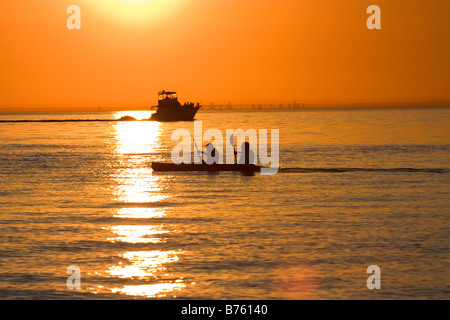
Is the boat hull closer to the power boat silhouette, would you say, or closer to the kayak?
the power boat silhouette

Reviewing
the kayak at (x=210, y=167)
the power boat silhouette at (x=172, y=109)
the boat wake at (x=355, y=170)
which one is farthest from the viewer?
the power boat silhouette at (x=172, y=109)

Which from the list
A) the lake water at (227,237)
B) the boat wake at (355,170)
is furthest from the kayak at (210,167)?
the boat wake at (355,170)

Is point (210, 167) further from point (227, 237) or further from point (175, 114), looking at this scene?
point (175, 114)

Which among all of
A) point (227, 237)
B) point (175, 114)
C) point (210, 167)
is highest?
point (175, 114)

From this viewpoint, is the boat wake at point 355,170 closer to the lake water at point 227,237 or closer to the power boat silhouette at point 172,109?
the lake water at point 227,237

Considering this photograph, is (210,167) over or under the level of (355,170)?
over

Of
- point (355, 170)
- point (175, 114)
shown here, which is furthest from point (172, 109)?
point (355, 170)

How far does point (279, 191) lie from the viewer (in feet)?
104

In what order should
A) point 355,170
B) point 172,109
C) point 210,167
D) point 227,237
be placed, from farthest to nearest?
1. point 172,109
2. point 355,170
3. point 210,167
4. point 227,237

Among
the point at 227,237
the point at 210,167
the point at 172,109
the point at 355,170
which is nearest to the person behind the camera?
the point at 227,237

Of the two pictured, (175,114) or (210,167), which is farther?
(175,114)

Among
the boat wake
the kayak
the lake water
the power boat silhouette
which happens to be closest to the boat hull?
the power boat silhouette

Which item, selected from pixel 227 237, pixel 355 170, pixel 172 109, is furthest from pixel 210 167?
pixel 172 109
